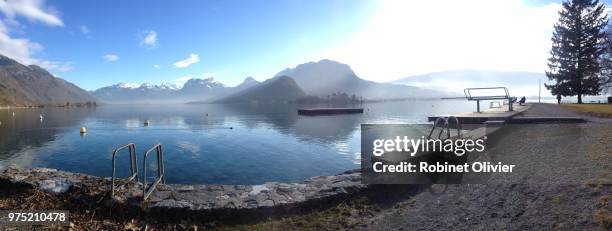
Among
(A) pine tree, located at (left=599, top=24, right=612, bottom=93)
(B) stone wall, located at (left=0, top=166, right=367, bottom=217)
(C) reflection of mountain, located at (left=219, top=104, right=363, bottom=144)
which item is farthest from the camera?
(A) pine tree, located at (left=599, top=24, right=612, bottom=93)

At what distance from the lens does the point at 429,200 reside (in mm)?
9461

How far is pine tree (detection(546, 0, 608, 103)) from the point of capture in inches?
2206

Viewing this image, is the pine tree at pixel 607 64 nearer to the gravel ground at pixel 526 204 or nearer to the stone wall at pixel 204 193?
the gravel ground at pixel 526 204

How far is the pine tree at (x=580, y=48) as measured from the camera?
56031mm

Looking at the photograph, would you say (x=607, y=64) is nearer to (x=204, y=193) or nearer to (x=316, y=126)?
(x=316, y=126)

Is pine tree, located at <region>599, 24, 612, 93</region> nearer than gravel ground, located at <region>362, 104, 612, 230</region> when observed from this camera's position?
No

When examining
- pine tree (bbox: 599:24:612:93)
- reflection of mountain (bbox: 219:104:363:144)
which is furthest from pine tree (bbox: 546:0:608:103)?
reflection of mountain (bbox: 219:104:363:144)

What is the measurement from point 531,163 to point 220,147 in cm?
2827

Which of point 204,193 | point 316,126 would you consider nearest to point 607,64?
point 316,126

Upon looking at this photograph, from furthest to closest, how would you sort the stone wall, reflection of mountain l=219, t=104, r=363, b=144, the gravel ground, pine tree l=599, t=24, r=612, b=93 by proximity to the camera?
pine tree l=599, t=24, r=612, b=93 < reflection of mountain l=219, t=104, r=363, b=144 < the stone wall < the gravel ground

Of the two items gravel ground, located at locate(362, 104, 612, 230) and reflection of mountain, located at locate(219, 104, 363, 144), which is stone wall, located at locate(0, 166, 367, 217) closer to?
gravel ground, located at locate(362, 104, 612, 230)

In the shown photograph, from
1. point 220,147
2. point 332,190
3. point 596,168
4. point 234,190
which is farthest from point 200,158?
point 596,168

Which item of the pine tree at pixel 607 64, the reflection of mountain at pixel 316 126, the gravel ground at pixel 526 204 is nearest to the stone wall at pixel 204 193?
the gravel ground at pixel 526 204

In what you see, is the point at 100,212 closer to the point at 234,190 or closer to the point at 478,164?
the point at 234,190
